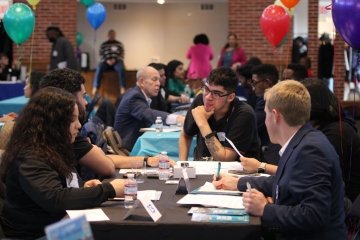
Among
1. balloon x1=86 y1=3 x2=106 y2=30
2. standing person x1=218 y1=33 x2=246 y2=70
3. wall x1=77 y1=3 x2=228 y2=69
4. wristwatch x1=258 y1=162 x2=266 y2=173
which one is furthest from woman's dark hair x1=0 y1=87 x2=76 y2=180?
wall x1=77 y1=3 x2=228 y2=69

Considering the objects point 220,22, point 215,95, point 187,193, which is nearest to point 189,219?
point 187,193

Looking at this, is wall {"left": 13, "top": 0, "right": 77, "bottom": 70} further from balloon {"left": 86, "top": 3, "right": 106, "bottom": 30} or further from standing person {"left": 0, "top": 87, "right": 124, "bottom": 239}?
standing person {"left": 0, "top": 87, "right": 124, "bottom": 239}

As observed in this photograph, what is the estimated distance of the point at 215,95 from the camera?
13.9ft

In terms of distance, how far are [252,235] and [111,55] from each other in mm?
12230

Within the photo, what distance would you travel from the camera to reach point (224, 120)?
4.34 meters

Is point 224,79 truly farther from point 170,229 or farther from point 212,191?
point 170,229

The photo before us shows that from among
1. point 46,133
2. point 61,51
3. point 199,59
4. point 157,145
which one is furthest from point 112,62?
point 46,133

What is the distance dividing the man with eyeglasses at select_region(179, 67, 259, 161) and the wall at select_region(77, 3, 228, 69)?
516 inches

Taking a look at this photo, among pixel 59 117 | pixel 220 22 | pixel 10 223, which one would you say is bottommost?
pixel 10 223

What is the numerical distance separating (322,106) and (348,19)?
1.68ft

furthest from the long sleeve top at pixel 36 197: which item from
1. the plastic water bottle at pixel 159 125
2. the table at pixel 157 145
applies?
the plastic water bottle at pixel 159 125

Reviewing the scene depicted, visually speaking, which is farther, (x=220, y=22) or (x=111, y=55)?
(x=220, y=22)

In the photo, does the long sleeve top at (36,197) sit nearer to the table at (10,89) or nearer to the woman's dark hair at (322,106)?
the woman's dark hair at (322,106)

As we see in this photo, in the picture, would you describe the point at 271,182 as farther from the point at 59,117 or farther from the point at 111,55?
the point at 111,55
